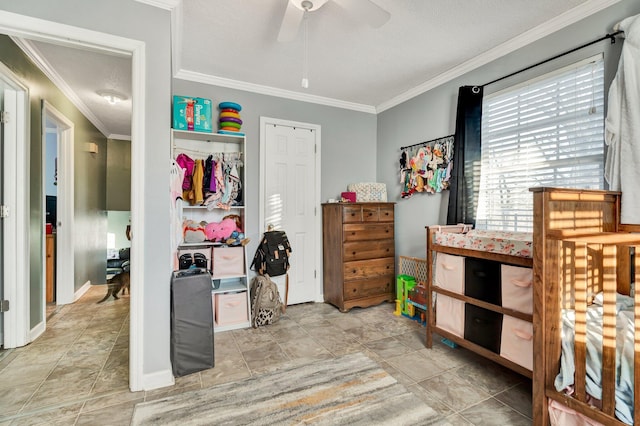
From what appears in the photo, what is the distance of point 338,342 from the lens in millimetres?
2564

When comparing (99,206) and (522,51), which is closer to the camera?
(522,51)

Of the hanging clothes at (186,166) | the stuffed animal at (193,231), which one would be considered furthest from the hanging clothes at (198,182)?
the stuffed animal at (193,231)

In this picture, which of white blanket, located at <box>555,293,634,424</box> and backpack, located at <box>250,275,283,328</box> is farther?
backpack, located at <box>250,275,283,328</box>

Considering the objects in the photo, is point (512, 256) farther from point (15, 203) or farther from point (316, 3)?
point (15, 203)

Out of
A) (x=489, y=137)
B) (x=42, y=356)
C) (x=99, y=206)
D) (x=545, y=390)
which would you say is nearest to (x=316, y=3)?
(x=489, y=137)

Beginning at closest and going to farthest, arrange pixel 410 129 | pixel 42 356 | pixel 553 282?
pixel 553 282
pixel 42 356
pixel 410 129

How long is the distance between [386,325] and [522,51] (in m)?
2.64

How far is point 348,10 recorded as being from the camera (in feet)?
5.77

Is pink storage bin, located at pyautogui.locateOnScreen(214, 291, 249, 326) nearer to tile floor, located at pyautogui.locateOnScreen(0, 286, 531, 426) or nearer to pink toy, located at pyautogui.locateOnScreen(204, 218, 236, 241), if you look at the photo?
tile floor, located at pyautogui.locateOnScreen(0, 286, 531, 426)

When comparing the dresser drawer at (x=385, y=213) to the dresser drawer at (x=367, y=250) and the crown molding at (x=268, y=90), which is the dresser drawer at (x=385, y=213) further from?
the crown molding at (x=268, y=90)

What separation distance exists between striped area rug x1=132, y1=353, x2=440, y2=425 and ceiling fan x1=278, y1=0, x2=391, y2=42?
2.22 metres

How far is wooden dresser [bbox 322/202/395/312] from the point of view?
10.8ft

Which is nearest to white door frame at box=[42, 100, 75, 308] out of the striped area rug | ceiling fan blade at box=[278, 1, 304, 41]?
the striped area rug

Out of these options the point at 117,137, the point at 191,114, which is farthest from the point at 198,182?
the point at 117,137
